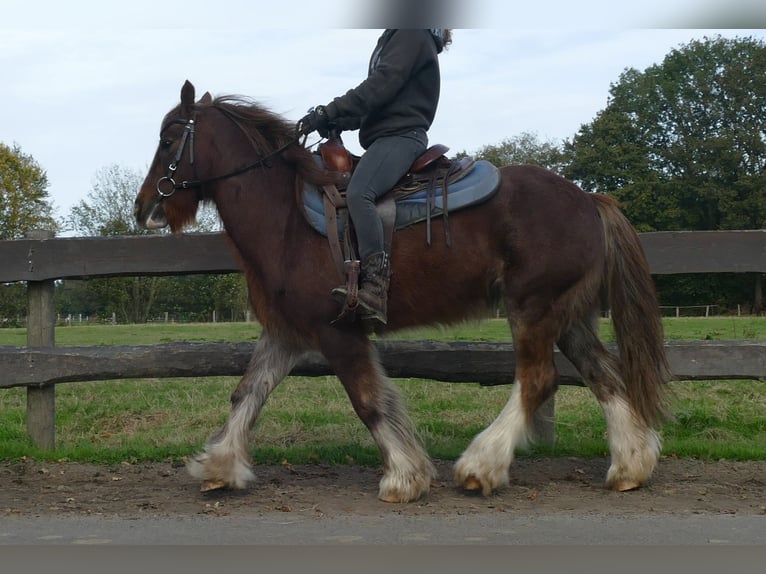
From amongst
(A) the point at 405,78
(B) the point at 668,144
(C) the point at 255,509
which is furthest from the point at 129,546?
(B) the point at 668,144

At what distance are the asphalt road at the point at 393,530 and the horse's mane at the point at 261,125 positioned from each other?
2.36 meters

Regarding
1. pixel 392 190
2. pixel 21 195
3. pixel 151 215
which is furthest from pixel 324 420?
pixel 21 195

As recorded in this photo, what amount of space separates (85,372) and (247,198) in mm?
2032

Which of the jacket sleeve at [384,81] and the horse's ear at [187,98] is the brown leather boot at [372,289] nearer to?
the jacket sleeve at [384,81]

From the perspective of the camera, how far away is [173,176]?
5.40 m

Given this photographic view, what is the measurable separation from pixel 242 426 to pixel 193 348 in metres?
1.31

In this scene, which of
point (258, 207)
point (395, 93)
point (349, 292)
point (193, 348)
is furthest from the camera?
point (193, 348)

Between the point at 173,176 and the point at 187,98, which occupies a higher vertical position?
the point at 187,98

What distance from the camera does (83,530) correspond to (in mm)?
3912

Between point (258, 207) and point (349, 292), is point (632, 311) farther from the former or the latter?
point (258, 207)

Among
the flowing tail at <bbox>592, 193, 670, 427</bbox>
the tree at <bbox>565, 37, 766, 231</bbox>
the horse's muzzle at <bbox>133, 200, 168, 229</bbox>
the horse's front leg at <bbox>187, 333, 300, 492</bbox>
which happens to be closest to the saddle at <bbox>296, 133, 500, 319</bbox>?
the horse's front leg at <bbox>187, 333, 300, 492</bbox>

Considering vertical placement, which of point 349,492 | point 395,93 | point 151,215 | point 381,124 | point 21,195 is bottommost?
point 349,492

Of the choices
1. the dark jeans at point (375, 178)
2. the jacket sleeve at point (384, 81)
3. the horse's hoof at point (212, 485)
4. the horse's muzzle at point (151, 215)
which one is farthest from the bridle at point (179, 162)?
the horse's hoof at point (212, 485)

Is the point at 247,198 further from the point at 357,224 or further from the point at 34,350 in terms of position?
the point at 34,350
